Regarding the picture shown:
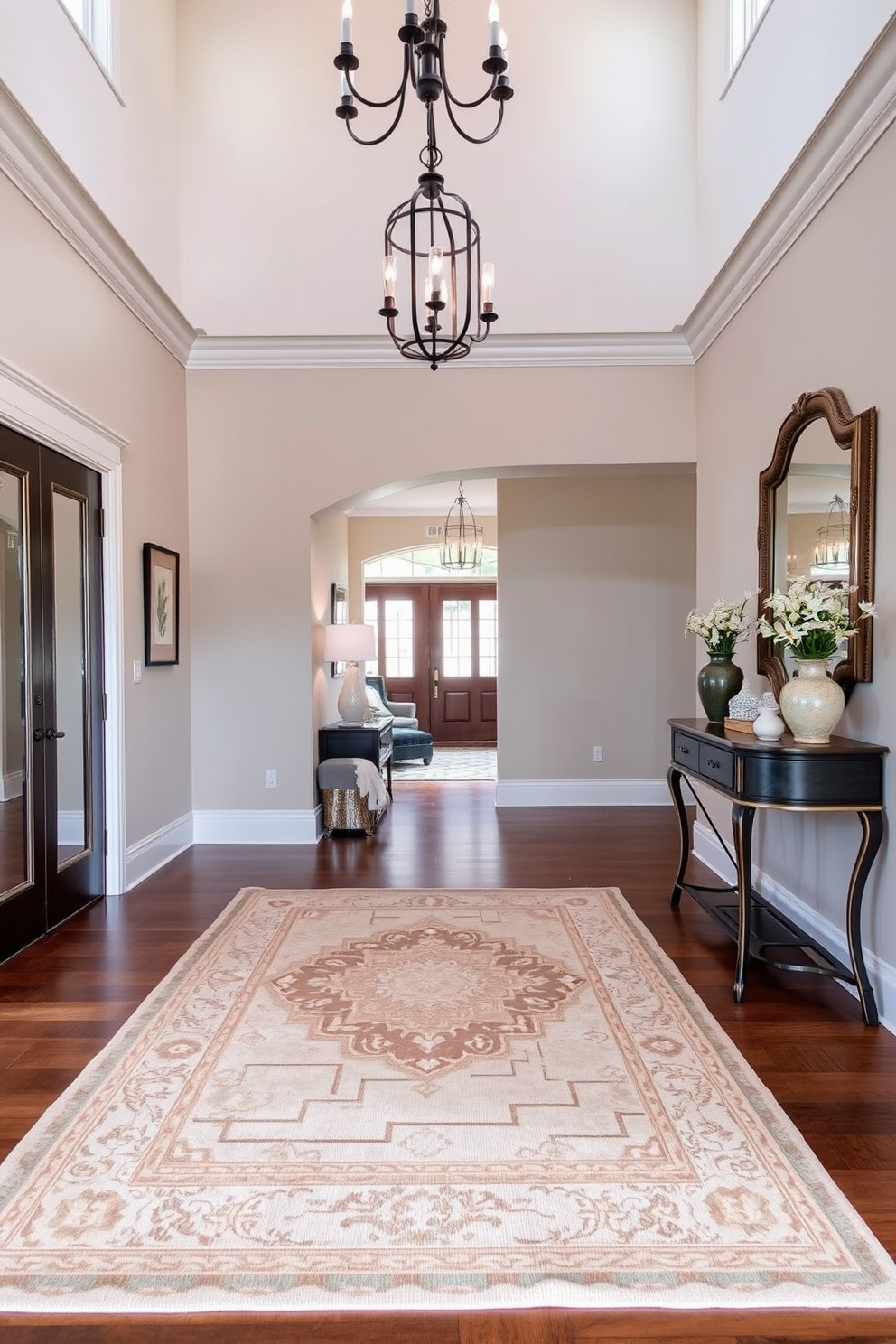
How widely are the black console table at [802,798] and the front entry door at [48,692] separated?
294 centimetres

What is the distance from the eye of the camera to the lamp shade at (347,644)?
581cm

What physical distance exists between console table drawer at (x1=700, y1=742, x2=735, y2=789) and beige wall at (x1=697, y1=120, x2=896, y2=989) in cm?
49

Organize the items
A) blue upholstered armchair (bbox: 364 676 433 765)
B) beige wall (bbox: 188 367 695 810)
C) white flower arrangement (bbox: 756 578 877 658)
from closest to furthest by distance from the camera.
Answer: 1. white flower arrangement (bbox: 756 578 877 658)
2. beige wall (bbox: 188 367 695 810)
3. blue upholstered armchair (bbox: 364 676 433 765)

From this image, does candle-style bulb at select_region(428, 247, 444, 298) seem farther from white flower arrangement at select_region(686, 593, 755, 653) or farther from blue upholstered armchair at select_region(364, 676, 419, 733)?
blue upholstered armchair at select_region(364, 676, 419, 733)

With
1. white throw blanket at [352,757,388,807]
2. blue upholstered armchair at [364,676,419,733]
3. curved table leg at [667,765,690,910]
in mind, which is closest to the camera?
curved table leg at [667,765,690,910]

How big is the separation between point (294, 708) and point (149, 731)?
103 cm

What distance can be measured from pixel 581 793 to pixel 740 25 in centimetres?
514

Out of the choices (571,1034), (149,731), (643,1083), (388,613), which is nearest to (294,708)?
(149,731)

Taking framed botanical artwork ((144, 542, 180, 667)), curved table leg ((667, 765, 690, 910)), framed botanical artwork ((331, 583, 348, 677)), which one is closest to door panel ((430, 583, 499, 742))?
framed botanical artwork ((331, 583, 348, 677))

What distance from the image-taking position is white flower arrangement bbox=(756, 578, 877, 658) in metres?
2.92

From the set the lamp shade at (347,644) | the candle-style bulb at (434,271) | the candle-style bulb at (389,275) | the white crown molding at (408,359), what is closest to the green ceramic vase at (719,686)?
the candle-style bulb at (434,271)

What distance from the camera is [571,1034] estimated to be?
8.80 feet

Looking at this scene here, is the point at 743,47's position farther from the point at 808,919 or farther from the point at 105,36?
the point at 808,919

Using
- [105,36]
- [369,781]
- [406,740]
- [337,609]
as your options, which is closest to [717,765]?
[369,781]
